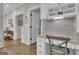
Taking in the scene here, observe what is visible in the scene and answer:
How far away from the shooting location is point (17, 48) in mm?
1654

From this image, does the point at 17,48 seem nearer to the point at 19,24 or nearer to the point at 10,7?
the point at 19,24

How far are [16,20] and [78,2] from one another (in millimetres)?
929

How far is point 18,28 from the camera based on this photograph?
1.68 meters

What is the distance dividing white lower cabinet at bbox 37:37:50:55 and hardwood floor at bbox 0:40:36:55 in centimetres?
7

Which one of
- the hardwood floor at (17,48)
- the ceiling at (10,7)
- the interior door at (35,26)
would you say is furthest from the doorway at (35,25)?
the ceiling at (10,7)

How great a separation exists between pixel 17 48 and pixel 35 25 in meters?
0.43

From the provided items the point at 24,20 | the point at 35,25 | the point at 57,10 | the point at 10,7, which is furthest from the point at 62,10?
the point at 10,7

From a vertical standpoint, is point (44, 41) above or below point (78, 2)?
below

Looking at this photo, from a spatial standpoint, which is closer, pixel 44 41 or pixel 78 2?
pixel 78 2

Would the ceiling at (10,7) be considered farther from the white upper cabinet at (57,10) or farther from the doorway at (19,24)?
the white upper cabinet at (57,10)

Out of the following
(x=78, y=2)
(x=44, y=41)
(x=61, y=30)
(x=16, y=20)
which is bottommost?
(x=44, y=41)

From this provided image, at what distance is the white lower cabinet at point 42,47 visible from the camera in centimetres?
166
